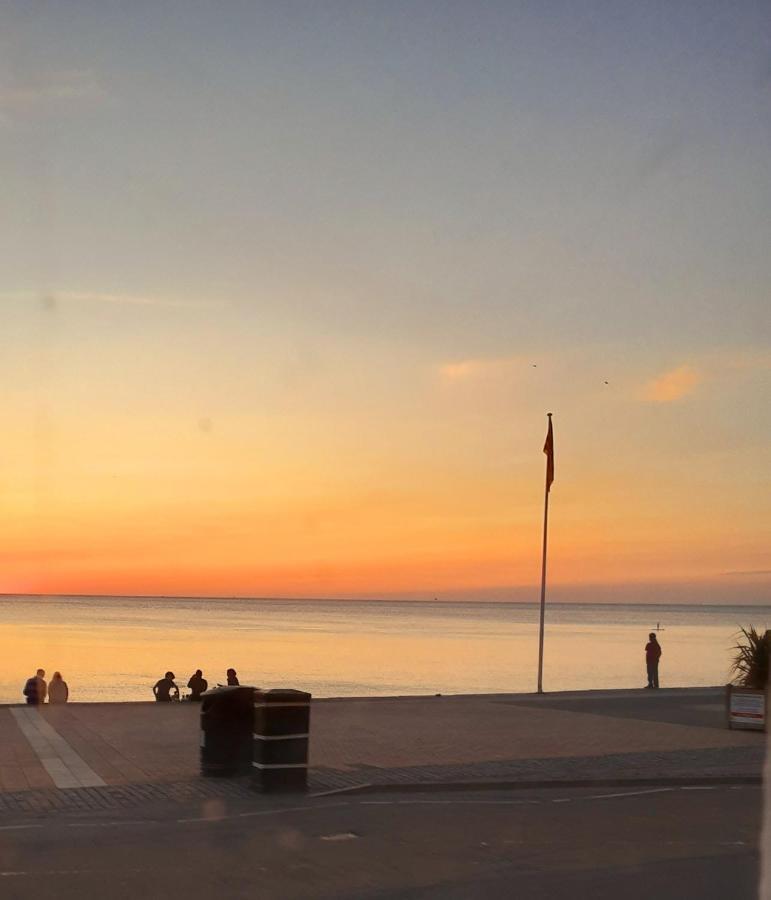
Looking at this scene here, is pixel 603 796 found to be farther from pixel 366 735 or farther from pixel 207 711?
pixel 366 735

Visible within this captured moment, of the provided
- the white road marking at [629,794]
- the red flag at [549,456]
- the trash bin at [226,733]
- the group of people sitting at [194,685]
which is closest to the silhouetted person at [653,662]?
the red flag at [549,456]

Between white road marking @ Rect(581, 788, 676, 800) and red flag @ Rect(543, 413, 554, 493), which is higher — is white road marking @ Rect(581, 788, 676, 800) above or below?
below

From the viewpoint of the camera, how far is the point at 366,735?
60.9 ft

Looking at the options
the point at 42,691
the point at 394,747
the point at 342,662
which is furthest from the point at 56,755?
the point at 342,662

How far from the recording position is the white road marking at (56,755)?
13.5m

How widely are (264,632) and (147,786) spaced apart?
125 metres

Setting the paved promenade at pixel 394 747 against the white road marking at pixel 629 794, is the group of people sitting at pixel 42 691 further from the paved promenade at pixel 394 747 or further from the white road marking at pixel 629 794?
the white road marking at pixel 629 794

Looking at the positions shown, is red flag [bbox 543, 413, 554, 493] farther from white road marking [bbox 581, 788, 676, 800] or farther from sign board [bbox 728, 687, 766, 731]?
white road marking [bbox 581, 788, 676, 800]

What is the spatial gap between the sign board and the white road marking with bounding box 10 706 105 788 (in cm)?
1069

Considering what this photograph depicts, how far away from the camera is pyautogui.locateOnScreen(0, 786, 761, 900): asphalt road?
865 cm

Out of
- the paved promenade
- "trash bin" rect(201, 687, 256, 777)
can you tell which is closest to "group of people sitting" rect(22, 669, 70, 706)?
the paved promenade

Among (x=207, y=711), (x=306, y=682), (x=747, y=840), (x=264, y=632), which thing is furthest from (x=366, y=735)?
(x=264, y=632)

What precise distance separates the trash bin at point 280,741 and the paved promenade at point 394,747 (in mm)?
317

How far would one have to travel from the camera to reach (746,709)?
20375 millimetres
